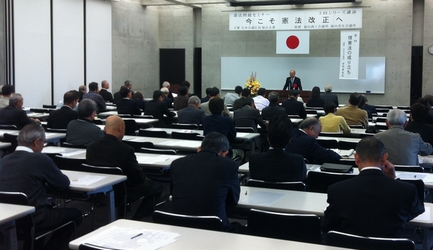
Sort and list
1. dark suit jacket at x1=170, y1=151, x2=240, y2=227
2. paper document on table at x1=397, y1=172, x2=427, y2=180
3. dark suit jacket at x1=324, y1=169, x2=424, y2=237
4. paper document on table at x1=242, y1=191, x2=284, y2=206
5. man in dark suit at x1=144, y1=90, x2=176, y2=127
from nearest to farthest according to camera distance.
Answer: dark suit jacket at x1=324, y1=169, x2=424, y2=237 < dark suit jacket at x1=170, y1=151, x2=240, y2=227 < paper document on table at x1=242, y1=191, x2=284, y2=206 < paper document on table at x1=397, y1=172, x2=427, y2=180 < man in dark suit at x1=144, y1=90, x2=176, y2=127

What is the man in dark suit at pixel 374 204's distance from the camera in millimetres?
2797

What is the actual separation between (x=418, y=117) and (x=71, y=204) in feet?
13.5

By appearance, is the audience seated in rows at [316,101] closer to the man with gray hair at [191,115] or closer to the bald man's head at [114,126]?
the man with gray hair at [191,115]

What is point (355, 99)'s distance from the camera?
789 centimetres

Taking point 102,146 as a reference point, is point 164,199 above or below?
below

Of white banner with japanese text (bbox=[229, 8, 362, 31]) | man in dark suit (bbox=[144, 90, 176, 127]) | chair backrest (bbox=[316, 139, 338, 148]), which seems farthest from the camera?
white banner with japanese text (bbox=[229, 8, 362, 31])

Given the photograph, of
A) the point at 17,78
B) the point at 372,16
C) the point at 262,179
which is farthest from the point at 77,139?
the point at 372,16

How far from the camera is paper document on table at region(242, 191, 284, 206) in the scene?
3.50 m

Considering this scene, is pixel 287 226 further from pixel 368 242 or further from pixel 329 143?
pixel 329 143

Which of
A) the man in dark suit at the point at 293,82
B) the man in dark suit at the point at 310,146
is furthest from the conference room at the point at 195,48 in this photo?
the man in dark suit at the point at 310,146

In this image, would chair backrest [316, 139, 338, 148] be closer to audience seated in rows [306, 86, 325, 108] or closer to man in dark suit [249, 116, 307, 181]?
man in dark suit [249, 116, 307, 181]

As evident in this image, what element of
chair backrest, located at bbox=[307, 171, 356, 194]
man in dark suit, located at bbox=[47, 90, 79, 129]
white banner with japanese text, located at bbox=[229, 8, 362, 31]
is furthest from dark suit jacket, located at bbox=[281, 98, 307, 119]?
chair backrest, located at bbox=[307, 171, 356, 194]

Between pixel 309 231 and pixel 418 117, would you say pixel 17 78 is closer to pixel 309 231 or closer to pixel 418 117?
pixel 418 117

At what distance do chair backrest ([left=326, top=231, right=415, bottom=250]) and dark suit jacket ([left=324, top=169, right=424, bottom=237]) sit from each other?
281mm
